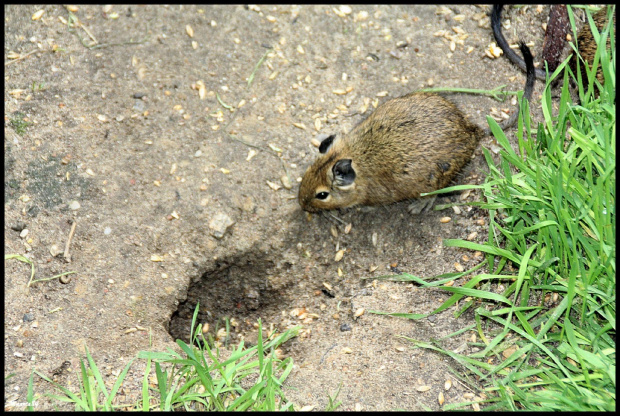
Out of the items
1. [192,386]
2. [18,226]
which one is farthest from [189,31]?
[192,386]

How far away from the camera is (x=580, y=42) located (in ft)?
16.0

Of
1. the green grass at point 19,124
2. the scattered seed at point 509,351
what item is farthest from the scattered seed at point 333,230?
the green grass at point 19,124

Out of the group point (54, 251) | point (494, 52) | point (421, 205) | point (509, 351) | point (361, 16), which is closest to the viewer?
point (509, 351)

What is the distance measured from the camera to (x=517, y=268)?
3.87 m

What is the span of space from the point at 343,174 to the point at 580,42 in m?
2.39

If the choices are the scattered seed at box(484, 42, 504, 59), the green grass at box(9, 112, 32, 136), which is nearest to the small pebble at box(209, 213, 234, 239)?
the green grass at box(9, 112, 32, 136)

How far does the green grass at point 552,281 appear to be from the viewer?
3248mm

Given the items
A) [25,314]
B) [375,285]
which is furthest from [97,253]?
[375,285]

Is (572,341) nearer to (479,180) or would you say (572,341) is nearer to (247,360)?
(479,180)

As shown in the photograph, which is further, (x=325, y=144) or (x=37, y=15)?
(x=37, y=15)

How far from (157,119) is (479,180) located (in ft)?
9.08

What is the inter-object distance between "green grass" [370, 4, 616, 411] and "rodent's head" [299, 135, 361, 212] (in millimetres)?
1049

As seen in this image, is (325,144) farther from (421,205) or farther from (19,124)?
(19,124)

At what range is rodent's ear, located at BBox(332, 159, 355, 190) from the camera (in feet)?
14.5
